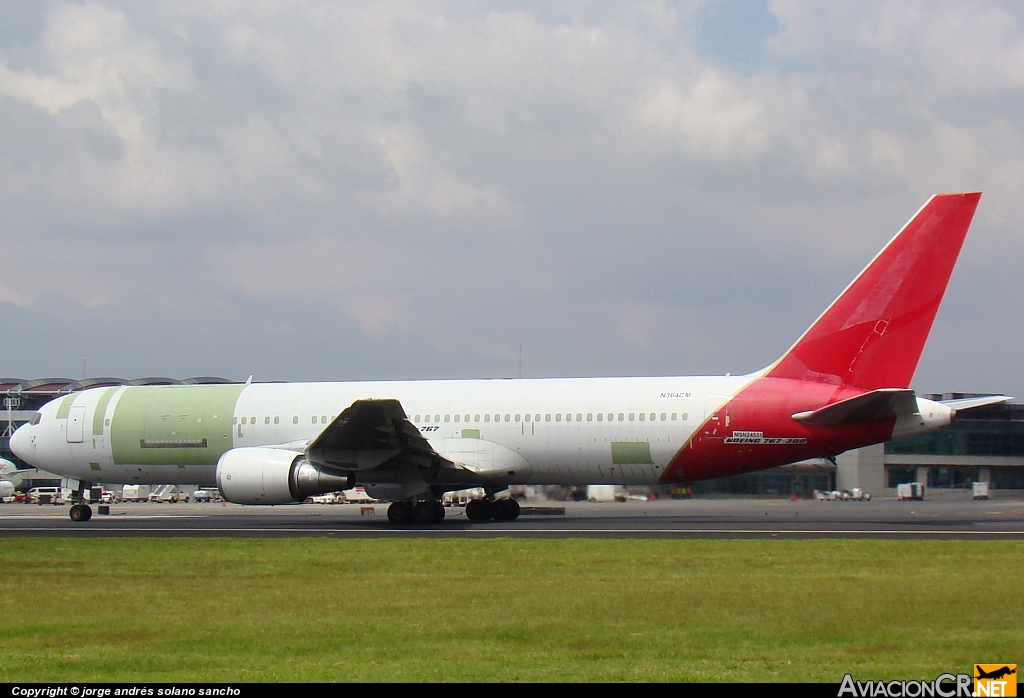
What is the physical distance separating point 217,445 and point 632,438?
12.0m

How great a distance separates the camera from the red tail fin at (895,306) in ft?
85.0

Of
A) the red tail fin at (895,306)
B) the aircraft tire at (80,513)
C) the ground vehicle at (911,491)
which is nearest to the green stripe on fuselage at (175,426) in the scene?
Answer: the aircraft tire at (80,513)

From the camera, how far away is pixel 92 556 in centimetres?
1891

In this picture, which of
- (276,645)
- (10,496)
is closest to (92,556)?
(276,645)

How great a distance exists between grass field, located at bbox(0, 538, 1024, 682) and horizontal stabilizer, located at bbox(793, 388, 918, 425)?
549 cm

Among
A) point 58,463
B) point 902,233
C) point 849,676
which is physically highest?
point 902,233

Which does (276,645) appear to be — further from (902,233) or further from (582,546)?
(902,233)

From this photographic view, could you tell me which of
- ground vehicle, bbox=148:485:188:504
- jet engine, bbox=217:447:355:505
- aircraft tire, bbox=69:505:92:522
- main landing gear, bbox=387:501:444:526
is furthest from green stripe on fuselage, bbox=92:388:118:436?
ground vehicle, bbox=148:485:188:504

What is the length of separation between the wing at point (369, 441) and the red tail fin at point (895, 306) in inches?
397

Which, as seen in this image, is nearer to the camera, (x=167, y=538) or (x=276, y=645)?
(x=276, y=645)

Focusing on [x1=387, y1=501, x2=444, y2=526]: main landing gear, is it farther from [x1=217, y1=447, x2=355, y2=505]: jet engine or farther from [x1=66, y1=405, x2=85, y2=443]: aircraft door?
[x1=66, y1=405, x2=85, y2=443]: aircraft door

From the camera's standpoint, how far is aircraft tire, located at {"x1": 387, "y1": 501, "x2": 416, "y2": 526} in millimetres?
28484

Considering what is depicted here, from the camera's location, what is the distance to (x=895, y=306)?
2633cm

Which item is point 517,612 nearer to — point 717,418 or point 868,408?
point 868,408
